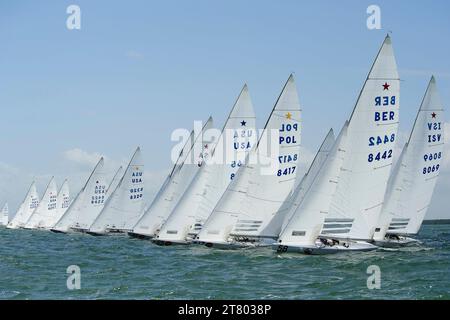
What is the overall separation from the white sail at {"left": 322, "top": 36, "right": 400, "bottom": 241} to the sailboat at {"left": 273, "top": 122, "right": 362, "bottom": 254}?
1.89 ft

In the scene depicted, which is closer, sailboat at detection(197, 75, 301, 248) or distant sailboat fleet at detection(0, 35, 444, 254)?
distant sailboat fleet at detection(0, 35, 444, 254)

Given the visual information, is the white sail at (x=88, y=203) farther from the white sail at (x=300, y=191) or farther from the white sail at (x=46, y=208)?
the white sail at (x=300, y=191)

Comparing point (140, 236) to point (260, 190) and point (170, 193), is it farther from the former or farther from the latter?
point (260, 190)

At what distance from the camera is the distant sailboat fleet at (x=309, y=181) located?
33.1 metres

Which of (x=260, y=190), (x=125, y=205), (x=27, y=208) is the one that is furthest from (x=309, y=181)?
(x=27, y=208)

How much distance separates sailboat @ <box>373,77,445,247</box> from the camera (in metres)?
41.4

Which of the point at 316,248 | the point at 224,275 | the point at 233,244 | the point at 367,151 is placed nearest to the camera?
the point at 224,275

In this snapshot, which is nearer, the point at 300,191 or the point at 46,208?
the point at 300,191

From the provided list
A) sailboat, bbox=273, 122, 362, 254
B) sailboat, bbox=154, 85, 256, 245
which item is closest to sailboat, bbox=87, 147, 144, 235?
sailboat, bbox=154, 85, 256, 245

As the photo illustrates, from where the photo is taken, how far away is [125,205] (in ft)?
193

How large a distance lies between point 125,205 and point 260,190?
78.6 feet

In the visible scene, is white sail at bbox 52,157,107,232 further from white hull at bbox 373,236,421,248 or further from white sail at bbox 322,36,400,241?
white sail at bbox 322,36,400,241

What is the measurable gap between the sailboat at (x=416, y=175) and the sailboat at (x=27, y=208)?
233 feet
